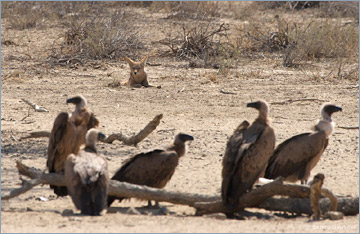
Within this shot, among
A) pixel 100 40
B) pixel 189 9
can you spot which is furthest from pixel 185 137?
pixel 189 9

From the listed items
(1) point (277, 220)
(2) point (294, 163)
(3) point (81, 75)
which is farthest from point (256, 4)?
(1) point (277, 220)

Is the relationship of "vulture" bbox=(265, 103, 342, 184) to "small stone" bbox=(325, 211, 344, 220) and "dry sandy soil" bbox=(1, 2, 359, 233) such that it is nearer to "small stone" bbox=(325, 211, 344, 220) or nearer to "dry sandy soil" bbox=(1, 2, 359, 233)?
"dry sandy soil" bbox=(1, 2, 359, 233)

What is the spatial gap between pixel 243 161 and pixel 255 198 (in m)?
0.37

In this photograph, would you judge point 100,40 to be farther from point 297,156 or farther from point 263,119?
point 263,119

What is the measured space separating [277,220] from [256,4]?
50.0 ft

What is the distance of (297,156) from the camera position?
7625 mm

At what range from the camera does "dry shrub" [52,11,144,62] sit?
15094 millimetres

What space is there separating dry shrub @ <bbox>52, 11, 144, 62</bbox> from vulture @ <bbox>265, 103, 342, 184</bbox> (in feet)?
26.2

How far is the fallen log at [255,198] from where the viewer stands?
656 centimetres

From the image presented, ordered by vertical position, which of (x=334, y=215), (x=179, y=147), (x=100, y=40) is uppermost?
(x=100, y=40)

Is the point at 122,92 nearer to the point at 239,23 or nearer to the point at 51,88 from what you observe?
the point at 51,88

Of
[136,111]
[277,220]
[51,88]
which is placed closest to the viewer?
[277,220]

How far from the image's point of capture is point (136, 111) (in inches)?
448

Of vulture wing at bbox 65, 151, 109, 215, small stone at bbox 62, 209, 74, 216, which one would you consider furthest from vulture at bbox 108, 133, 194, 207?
vulture wing at bbox 65, 151, 109, 215
